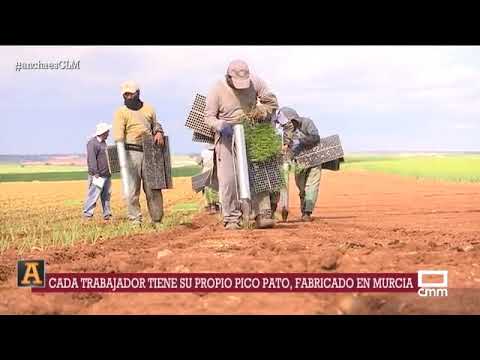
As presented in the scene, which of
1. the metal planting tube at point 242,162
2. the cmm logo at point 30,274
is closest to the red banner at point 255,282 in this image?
the cmm logo at point 30,274

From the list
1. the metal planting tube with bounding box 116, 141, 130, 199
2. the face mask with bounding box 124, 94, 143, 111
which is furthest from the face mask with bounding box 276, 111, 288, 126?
the metal planting tube with bounding box 116, 141, 130, 199

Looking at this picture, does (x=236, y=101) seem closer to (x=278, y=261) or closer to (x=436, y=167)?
(x=278, y=261)

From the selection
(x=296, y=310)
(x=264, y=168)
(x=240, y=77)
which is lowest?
(x=296, y=310)

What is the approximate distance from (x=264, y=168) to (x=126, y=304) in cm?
324

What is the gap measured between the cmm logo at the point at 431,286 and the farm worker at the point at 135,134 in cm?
451

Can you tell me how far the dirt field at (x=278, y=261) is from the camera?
18.0 ft

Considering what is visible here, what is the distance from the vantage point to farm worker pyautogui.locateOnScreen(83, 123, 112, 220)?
449 inches

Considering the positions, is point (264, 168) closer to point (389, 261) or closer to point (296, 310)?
point (389, 261)

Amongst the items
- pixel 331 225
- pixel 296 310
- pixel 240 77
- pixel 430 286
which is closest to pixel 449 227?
pixel 331 225

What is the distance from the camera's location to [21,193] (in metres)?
17.9

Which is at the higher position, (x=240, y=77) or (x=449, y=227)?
(x=240, y=77)

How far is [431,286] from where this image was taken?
5.63m

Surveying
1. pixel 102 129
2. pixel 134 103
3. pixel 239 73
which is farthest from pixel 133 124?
pixel 102 129

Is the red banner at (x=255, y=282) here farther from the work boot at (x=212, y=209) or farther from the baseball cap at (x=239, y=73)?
the work boot at (x=212, y=209)
